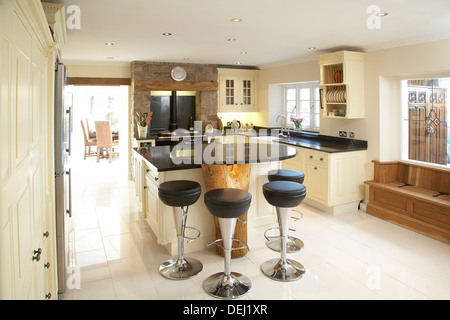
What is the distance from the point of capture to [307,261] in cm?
342

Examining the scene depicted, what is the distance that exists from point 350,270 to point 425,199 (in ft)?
5.36

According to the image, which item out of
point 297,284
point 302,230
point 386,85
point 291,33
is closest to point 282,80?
point 386,85

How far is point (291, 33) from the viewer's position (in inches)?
160

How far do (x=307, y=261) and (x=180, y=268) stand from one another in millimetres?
1252

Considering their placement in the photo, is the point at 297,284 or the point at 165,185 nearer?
the point at 297,284

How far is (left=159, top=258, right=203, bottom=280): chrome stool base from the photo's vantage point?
3.10 metres

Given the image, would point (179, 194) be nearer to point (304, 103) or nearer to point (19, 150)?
point (19, 150)

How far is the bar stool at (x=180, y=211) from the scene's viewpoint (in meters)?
3.03

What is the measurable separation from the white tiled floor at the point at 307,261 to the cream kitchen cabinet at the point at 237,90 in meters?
3.45

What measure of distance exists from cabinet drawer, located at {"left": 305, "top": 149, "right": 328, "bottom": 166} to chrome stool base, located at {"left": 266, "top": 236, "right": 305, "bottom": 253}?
1.44 meters

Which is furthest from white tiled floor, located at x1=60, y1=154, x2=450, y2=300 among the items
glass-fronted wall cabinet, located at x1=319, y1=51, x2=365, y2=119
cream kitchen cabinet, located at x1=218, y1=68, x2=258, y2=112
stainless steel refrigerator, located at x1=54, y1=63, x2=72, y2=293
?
cream kitchen cabinet, located at x1=218, y1=68, x2=258, y2=112

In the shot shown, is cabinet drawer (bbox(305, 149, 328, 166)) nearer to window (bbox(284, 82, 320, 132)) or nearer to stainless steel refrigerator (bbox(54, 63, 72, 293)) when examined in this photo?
window (bbox(284, 82, 320, 132))
